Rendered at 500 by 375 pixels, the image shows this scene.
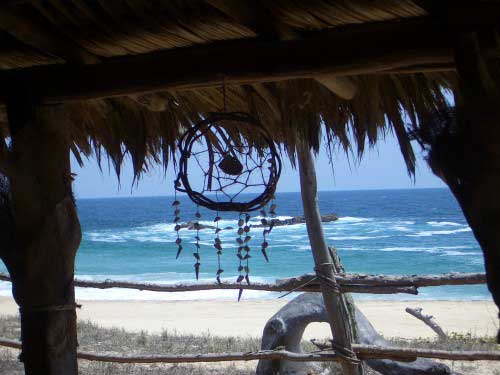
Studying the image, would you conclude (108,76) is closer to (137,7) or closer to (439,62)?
(137,7)

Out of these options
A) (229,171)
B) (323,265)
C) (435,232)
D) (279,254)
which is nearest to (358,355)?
(323,265)

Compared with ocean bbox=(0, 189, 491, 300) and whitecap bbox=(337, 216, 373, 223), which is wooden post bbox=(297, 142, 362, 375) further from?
whitecap bbox=(337, 216, 373, 223)

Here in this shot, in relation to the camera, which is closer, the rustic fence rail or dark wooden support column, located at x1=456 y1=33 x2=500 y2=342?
dark wooden support column, located at x1=456 y1=33 x2=500 y2=342

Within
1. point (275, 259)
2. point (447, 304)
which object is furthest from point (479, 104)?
point (275, 259)

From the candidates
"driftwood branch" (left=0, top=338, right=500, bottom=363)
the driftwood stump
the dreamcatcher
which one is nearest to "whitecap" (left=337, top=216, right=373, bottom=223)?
the driftwood stump

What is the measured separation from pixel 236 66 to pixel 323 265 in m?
1.70

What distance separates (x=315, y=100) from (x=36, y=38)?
97 centimetres

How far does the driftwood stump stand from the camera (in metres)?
3.75

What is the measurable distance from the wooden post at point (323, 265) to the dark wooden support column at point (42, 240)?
136 cm

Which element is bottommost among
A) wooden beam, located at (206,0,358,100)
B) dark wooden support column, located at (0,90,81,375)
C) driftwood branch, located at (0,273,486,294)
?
driftwood branch, located at (0,273,486,294)

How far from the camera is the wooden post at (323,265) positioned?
3.22 m

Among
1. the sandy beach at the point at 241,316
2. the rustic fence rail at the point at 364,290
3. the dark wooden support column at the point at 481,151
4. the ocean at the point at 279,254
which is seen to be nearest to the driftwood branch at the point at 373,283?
the rustic fence rail at the point at 364,290

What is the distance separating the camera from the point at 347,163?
2.58 metres

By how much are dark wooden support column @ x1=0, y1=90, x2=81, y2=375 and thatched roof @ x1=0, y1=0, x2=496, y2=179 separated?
6.2 inches
